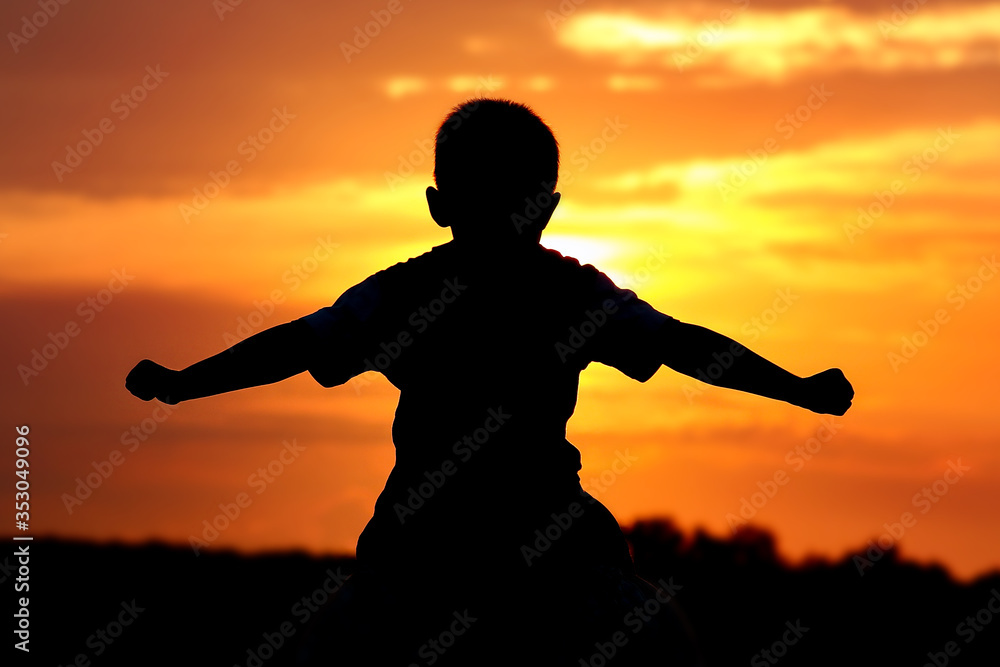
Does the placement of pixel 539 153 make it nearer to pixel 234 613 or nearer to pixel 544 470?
pixel 544 470

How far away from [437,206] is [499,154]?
10.5 inches

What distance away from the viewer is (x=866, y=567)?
16844 millimetres

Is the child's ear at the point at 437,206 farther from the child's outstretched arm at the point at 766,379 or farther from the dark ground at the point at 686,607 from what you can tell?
the dark ground at the point at 686,607

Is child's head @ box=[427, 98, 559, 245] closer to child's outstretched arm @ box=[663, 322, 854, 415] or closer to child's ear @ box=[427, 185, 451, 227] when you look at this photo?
child's ear @ box=[427, 185, 451, 227]

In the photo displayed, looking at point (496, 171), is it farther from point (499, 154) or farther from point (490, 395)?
point (490, 395)

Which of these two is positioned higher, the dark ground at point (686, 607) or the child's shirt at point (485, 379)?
the child's shirt at point (485, 379)

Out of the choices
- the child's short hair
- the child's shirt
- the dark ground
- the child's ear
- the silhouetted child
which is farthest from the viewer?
the dark ground

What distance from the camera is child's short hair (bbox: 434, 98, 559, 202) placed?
3.48 meters

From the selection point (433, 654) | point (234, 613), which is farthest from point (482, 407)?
point (234, 613)

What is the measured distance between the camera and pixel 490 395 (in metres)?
3.39

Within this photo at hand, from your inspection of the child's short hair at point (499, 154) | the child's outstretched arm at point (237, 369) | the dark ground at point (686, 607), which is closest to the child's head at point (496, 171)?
the child's short hair at point (499, 154)

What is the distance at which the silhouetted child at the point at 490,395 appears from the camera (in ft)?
10.4

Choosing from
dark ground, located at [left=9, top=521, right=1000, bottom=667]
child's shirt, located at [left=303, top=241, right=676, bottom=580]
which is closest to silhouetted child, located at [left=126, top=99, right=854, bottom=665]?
child's shirt, located at [left=303, top=241, right=676, bottom=580]

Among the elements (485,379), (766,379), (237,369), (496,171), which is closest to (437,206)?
(496,171)
